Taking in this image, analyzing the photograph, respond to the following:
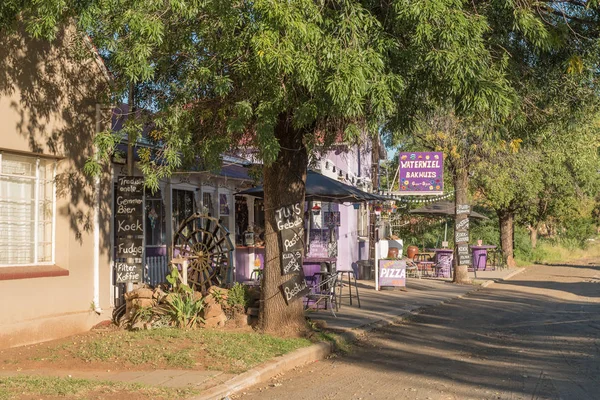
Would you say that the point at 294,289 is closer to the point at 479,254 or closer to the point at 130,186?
the point at 130,186

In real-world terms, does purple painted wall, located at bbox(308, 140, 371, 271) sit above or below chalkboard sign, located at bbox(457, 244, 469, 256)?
above

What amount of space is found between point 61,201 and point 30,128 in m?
1.28

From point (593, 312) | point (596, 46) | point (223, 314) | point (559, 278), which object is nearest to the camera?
point (596, 46)

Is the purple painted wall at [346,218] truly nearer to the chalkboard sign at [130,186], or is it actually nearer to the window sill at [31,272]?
the chalkboard sign at [130,186]

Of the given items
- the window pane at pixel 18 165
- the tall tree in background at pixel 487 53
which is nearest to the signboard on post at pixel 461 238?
the tall tree in background at pixel 487 53

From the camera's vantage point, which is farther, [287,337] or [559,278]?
[559,278]

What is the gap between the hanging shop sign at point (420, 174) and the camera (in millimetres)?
21594

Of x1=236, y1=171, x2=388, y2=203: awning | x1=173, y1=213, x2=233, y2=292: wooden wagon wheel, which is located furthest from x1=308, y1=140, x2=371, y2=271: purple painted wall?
x1=173, y1=213, x2=233, y2=292: wooden wagon wheel

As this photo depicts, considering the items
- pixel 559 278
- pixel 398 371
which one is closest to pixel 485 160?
pixel 559 278

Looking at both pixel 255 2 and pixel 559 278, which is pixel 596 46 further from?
pixel 559 278

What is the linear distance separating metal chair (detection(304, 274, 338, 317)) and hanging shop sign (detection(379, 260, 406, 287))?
18.6ft

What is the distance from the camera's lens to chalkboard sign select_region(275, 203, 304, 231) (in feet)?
38.1

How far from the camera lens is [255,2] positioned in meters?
9.30

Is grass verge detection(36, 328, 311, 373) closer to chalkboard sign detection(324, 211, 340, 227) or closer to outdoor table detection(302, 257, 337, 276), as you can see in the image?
outdoor table detection(302, 257, 337, 276)
